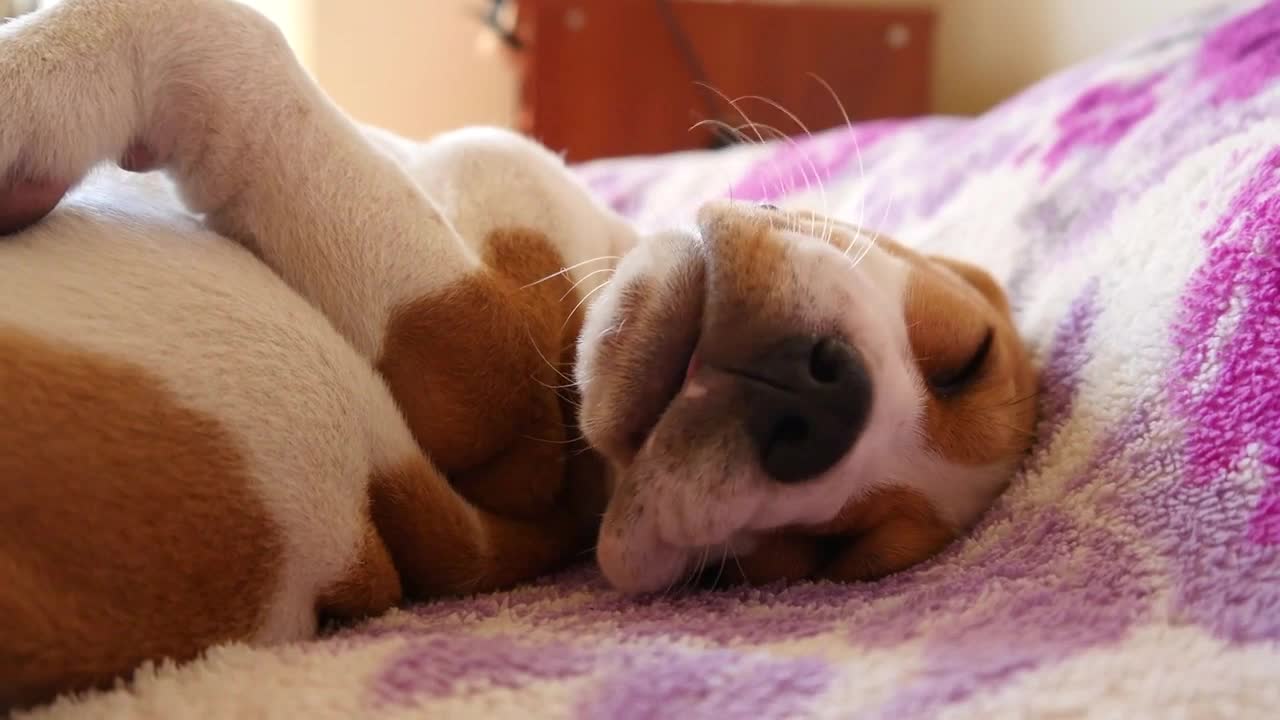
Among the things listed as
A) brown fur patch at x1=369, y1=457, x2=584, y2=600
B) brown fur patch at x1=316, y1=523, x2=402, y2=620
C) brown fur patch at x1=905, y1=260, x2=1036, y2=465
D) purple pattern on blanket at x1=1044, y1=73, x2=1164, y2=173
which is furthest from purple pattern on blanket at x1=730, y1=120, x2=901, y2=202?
brown fur patch at x1=316, y1=523, x2=402, y2=620

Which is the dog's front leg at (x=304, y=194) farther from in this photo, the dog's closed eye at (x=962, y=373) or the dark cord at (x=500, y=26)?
the dark cord at (x=500, y=26)

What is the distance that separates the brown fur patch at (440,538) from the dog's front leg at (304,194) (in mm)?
44

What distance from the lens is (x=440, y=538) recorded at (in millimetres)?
949

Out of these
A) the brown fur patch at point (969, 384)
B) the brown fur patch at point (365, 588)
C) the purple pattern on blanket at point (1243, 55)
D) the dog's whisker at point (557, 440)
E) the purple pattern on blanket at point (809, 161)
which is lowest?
the brown fur patch at point (365, 588)

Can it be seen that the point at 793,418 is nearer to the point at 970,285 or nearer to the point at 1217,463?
the point at 1217,463

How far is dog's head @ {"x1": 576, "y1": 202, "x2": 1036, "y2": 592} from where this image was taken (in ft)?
2.82

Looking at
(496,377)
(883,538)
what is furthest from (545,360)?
(883,538)

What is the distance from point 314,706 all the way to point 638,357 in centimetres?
38

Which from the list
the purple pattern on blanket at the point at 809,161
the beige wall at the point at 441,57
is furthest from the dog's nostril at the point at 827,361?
the beige wall at the point at 441,57

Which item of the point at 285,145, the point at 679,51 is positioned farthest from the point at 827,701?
the point at 679,51

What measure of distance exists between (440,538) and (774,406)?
1.07 feet

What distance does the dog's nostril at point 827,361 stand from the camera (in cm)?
87

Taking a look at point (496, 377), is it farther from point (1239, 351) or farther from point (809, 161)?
point (809, 161)

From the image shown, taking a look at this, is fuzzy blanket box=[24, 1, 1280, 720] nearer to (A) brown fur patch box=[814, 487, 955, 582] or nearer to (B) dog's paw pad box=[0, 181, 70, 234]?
(A) brown fur patch box=[814, 487, 955, 582]
